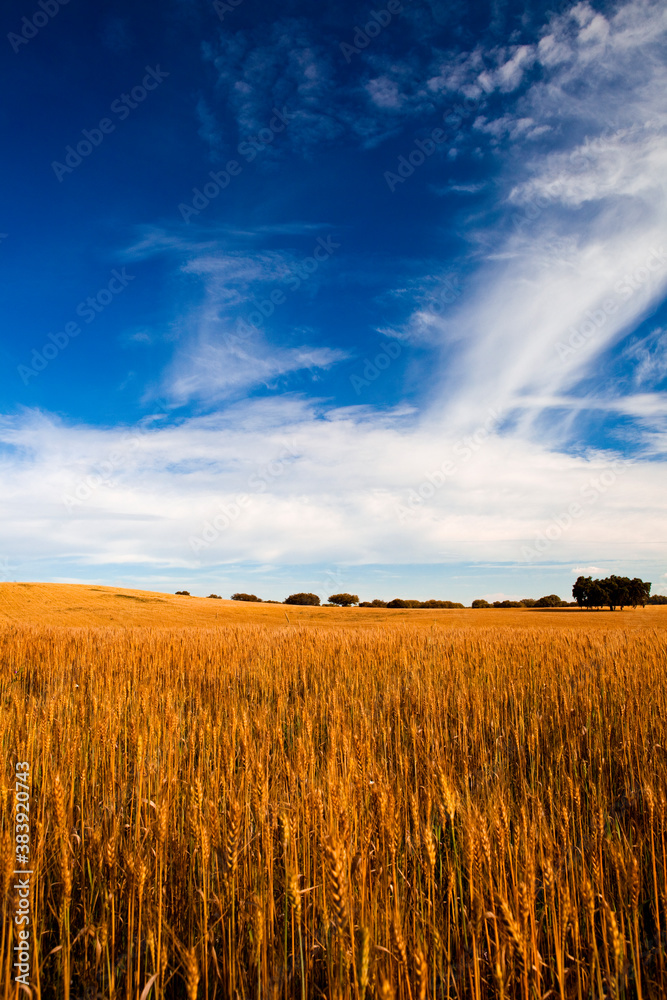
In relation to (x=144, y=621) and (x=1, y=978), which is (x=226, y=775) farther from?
(x=144, y=621)

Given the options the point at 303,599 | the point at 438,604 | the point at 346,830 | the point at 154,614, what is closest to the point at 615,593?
the point at 438,604

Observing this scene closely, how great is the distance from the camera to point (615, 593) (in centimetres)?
5575

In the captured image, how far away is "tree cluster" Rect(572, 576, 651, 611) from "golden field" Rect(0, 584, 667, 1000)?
55882 millimetres

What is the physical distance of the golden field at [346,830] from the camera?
145cm

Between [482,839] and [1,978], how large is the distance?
1.48 m

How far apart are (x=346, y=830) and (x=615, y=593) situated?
2480 inches

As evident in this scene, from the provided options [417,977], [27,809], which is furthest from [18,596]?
[417,977]

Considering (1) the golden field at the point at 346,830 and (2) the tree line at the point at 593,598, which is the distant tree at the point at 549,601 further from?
(1) the golden field at the point at 346,830

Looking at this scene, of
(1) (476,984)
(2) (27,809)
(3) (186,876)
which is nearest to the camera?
(1) (476,984)

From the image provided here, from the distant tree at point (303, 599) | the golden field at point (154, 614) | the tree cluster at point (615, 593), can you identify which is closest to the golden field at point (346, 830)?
the golden field at point (154, 614)

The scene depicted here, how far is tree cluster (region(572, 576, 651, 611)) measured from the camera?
55.3 meters

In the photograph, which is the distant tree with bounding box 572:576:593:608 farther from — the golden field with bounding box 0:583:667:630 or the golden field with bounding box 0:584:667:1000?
the golden field with bounding box 0:584:667:1000

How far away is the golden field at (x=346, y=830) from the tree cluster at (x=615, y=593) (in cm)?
5588

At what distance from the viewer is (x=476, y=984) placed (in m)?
1.27
